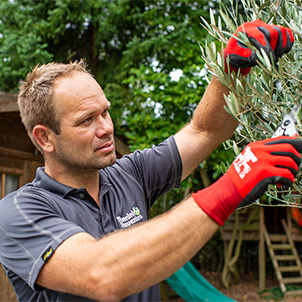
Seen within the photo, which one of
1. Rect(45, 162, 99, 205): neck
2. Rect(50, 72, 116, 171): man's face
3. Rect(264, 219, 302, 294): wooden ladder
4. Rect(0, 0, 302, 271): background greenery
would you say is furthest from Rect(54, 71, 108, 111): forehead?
Rect(264, 219, 302, 294): wooden ladder

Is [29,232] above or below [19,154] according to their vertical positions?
above

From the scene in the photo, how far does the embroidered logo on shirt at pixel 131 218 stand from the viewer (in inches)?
91.1

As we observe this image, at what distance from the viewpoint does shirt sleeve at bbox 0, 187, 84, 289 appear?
179 cm

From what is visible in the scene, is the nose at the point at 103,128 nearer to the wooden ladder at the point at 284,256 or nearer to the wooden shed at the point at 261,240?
the wooden shed at the point at 261,240

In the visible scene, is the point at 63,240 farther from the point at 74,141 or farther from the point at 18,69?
the point at 18,69

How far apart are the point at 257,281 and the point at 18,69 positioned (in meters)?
8.11

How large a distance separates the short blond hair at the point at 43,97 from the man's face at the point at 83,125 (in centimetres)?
4

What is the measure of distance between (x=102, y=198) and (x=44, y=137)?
491 mm

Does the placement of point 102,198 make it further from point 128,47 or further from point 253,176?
point 128,47

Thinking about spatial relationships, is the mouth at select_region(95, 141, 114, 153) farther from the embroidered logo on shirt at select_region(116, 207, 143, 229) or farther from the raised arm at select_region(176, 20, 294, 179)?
the raised arm at select_region(176, 20, 294, 179)

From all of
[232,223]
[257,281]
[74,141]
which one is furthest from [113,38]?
[74,141]

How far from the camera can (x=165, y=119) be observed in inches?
294

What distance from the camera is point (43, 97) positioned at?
2.26 m

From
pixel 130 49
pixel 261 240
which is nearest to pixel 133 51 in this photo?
pixel 130 49
